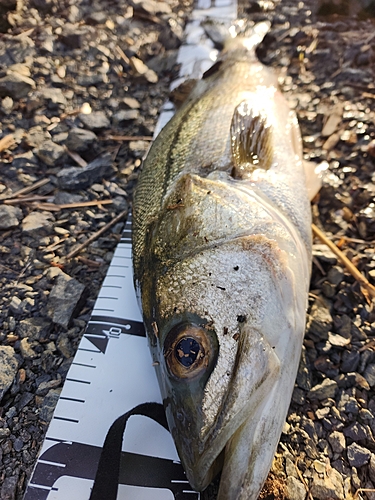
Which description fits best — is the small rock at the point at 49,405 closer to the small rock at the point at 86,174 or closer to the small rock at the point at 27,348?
the small rock at the point at 27,348

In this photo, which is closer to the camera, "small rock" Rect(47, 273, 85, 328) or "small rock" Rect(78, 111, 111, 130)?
"small rock" Rect(47, 273, 85, 328)

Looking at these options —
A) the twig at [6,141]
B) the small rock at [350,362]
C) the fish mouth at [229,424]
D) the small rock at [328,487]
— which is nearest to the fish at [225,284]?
the fish mouth at [229,424]

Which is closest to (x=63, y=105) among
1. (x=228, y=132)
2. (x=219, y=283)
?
(x=228, y=132)

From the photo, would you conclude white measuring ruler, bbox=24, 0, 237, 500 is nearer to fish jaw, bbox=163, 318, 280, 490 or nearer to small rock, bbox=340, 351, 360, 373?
fish jaw, bbox=163, 318, 280, 490

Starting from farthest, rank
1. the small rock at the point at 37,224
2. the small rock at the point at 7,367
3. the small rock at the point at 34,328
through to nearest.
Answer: the small rock at the point at 37,224
the small rock at the point at 34,328
the small rock at the point at 7,367

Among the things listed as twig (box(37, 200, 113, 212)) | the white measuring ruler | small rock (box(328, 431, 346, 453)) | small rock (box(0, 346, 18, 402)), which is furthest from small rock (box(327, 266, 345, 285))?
small rock (box(0, 346, 18, 402))

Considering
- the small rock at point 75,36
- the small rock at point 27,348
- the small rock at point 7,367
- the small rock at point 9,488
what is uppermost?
the small rock at point 75,36

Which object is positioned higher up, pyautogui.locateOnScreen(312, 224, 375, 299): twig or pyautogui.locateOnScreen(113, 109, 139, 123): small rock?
pyautogui.locateOnScreen(113, 109, 139, 123): small rock

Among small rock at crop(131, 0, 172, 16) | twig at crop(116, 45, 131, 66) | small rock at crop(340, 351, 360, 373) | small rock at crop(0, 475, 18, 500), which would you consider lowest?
small rock at crop(0, 475, 18, 500)
